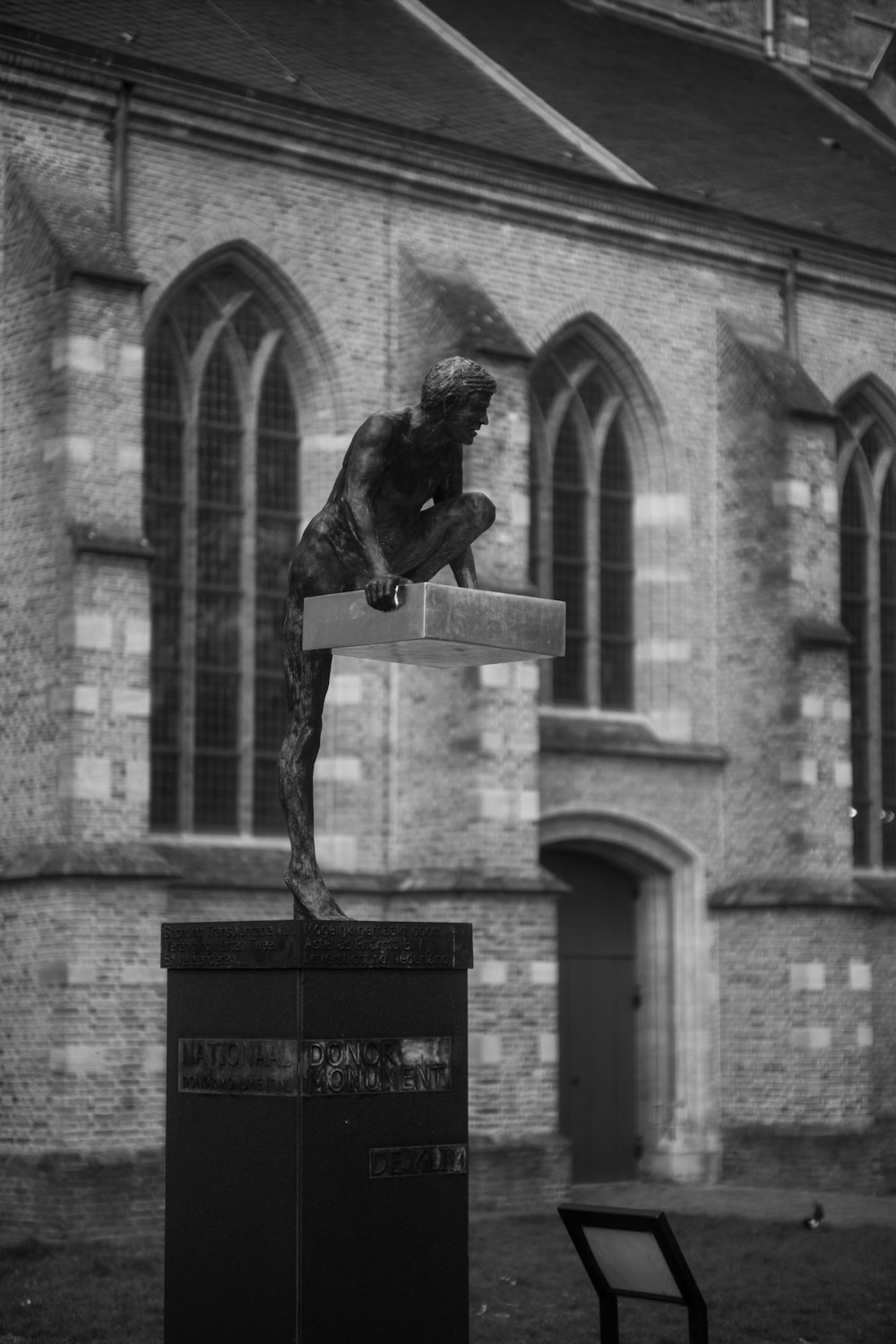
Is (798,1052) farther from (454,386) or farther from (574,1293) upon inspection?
(454,386)

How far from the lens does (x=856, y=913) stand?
21781 mm

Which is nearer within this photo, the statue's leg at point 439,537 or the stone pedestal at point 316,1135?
the stone pedestal at point 316,1135

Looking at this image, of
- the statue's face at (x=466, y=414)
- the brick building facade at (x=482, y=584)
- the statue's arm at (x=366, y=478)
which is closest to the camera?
the statue's arm at (x=366, y=478)

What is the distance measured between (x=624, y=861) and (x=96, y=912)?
21.9ft

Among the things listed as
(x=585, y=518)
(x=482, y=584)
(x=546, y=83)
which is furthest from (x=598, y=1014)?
(x=546, y=83)

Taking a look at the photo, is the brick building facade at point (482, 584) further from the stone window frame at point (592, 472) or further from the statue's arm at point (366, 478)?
the statue's arm at point (366, 478)

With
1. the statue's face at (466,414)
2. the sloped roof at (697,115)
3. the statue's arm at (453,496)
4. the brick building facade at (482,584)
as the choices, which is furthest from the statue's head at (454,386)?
the sloped roof at (697,115)

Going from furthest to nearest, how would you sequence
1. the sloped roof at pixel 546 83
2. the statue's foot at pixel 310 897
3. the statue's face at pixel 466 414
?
1. the sloped roof at pixel 546 83
2. the statue's foot at pixel 310 897
3. the statue's face at pixel 466 414

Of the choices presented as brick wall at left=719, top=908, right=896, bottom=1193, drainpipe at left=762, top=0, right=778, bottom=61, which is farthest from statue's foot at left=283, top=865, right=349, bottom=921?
drainpipe at left=762, top=0, right=778, bottom=61

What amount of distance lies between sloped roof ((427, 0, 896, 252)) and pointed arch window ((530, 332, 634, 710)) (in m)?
2.20

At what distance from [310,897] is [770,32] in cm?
2328

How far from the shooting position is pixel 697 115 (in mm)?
26172

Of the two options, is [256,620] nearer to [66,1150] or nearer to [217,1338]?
[66,1150]

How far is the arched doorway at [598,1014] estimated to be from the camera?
21453mm
